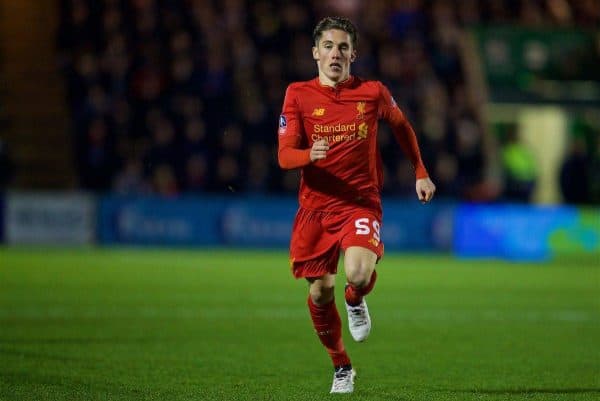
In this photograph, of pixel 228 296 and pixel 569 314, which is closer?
pixel 569 314

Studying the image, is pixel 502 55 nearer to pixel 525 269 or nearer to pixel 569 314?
pixel 525 269

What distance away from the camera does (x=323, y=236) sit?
7805 mm

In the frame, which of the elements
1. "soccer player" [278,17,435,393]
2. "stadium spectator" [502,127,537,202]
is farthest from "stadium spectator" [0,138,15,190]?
"soccer player" [278,17,435,393]

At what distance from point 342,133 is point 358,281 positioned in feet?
2.94

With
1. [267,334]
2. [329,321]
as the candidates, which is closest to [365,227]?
[329,321]

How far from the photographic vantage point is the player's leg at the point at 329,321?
780 cm

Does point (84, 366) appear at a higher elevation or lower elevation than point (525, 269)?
higher

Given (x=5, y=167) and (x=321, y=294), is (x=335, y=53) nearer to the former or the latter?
(x=321, y=294)

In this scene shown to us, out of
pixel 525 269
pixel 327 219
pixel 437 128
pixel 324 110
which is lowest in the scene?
pixel 525 269

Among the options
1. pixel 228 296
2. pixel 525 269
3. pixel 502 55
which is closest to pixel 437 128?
pixel 502 55

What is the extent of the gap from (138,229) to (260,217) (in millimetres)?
2165

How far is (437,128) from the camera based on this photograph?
24109 millimetres

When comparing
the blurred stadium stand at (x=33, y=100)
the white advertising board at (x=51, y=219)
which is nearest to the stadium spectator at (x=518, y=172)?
the white advertising board at (x=51, y=219)

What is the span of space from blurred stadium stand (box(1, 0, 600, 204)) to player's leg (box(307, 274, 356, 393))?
48.7ft
